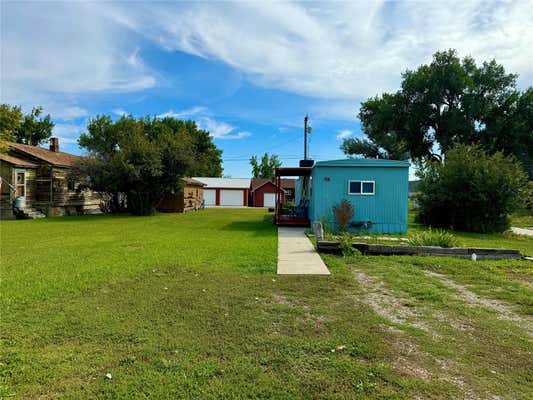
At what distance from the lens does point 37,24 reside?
9.34m

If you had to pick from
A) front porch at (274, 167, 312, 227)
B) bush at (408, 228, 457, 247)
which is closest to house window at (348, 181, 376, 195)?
front porch at (274, 167, 312, 227)

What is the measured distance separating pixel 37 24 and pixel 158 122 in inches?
1299

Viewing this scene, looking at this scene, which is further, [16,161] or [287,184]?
[287,184]

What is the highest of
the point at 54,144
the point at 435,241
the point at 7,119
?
the point at 7,119

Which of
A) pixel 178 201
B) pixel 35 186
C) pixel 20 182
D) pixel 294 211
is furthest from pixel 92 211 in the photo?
pixel 294 211

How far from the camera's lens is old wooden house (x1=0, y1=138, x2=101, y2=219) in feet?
59.5

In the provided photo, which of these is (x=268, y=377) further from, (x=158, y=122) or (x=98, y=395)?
(x=158, y=122)

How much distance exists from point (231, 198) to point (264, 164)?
80.0 feet

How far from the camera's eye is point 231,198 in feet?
127

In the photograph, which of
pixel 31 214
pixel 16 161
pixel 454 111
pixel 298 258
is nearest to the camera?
pixel 298 258

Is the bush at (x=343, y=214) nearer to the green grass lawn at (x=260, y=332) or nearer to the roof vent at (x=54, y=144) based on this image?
the green grass lawn at (x=260, y=332)

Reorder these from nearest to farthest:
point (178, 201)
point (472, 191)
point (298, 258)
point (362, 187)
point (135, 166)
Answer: point (298, 258)
point (362, 187)
point (472, 191)
point (135, 166)
point (178, 201)

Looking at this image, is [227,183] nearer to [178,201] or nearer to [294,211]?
[178,201]

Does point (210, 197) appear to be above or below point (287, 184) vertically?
below
